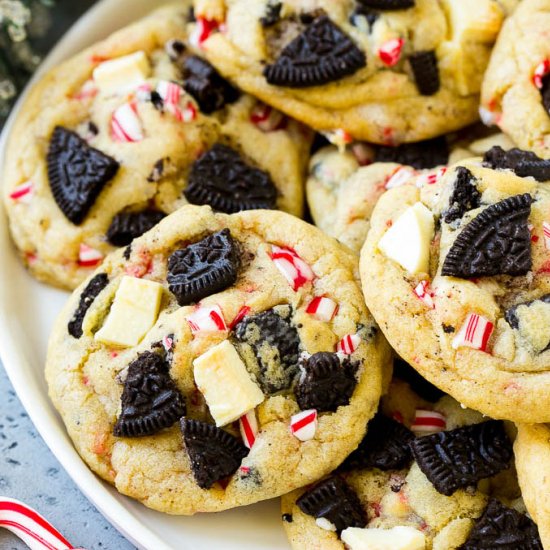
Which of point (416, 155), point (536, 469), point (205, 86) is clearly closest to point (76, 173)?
point (205, 86)

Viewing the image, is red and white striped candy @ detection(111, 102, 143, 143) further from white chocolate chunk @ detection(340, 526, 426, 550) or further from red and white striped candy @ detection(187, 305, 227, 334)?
white chocolate chunk @ detection(340, 526, 426, 550)

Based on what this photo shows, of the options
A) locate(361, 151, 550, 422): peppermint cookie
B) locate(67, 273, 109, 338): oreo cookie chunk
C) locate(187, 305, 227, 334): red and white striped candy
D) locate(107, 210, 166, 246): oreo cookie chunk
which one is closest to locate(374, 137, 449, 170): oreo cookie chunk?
locate(361, 151, 550, 422): peppermint cookie

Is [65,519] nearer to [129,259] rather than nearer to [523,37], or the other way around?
[129,259]

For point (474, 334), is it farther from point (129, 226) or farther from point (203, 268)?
point (129, 226)

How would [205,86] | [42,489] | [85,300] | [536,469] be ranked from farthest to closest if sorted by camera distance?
[205,86]
[42,489]
[85,300]
[536,469]

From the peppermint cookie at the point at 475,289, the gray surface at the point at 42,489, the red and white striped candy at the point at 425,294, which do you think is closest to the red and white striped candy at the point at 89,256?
the gray surface at the point at 42,489

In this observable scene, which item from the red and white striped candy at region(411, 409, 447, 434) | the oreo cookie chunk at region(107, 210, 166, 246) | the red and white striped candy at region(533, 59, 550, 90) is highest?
the red and white striped candy at region(533, 59, 550, 90)

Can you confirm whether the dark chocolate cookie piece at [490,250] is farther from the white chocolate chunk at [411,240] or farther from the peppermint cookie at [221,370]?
the peppermint cookie at [221,370]
